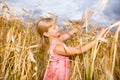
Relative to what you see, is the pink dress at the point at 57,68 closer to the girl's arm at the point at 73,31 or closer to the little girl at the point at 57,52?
the little girl at the point at 57,52

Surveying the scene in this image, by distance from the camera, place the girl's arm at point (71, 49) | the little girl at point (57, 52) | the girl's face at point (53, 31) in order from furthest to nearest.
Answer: the girl's face at point (53, 31)
the little girl at point (57, 52)
the girl's arm at point (71, 49)

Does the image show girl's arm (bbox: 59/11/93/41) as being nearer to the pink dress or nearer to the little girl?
the little girl

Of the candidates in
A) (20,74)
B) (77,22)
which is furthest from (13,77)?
(77,22)

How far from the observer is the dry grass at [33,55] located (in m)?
2.39

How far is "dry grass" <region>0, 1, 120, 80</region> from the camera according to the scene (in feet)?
7.84

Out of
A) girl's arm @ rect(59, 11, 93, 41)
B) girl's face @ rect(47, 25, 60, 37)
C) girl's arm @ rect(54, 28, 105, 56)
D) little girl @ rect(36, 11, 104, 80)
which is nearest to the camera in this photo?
girl's arm @ rect(54, 28, 105, 56)

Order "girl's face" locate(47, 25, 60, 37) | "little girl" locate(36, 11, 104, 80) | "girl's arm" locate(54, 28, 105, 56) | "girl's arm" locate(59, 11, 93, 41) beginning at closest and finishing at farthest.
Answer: "girl's arm" locate(54, 28, 105, 56) → "girl's arm" locate(59, 11, 93, 41) → "little girl" locate(36, 11, 104, 80) → "girl's face" locate(47, 25, 60, 37)

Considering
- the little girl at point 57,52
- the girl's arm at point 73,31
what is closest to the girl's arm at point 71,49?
the little girl at point 57,52

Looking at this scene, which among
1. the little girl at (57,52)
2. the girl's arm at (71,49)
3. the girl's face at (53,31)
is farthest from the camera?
the girl's face at (53,31)

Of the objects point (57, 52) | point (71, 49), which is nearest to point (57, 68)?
point (57, 52)

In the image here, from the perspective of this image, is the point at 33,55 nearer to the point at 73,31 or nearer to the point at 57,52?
the point at 57,52

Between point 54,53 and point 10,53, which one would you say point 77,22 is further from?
point 10,53

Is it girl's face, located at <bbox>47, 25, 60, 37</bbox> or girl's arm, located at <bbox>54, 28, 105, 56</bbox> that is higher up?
girl's face, located at <bbox>47, 25, 60, 37</bbox>

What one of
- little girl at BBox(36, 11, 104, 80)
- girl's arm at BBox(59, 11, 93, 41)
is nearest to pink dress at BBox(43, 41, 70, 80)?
little girl at BBox(36, 11, 104, 80)
